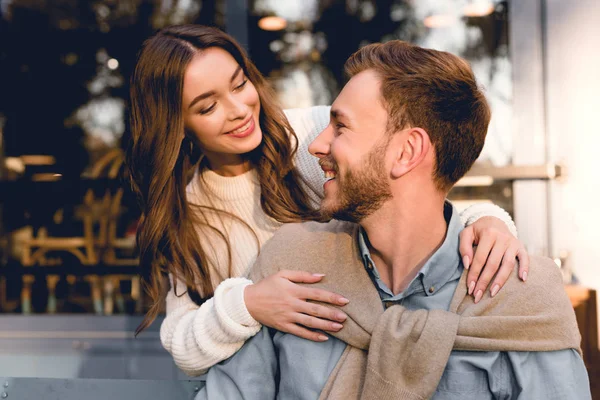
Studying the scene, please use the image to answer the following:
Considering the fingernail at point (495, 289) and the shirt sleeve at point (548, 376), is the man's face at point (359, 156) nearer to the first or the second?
the fingernail at point (495, 289)

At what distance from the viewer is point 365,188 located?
1408mm

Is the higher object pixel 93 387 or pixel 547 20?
pixel 547 20

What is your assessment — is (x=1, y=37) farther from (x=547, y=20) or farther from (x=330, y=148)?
(x=330, y=148)

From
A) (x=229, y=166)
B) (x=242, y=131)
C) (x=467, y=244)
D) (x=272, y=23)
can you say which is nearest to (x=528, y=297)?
(x=467, y=244)

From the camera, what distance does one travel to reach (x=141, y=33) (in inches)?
164

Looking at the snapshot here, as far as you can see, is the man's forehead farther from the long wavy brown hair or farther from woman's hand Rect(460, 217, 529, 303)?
the long wavy brown hair

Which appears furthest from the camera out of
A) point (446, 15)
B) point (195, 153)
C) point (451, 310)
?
point (446, 15)

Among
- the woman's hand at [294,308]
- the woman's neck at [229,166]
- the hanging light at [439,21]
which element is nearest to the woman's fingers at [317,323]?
the woman's hand at [294,308]

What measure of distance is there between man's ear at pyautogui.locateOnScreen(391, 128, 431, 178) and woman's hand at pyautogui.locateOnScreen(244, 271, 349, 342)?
285mm

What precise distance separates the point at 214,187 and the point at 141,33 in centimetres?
245

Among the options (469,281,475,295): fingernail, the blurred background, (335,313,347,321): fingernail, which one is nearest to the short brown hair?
(469,281,475,295): fingernail

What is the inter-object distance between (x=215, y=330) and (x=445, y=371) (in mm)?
480

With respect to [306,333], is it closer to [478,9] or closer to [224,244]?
[224,244]

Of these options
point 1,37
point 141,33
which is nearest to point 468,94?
point 141,33
